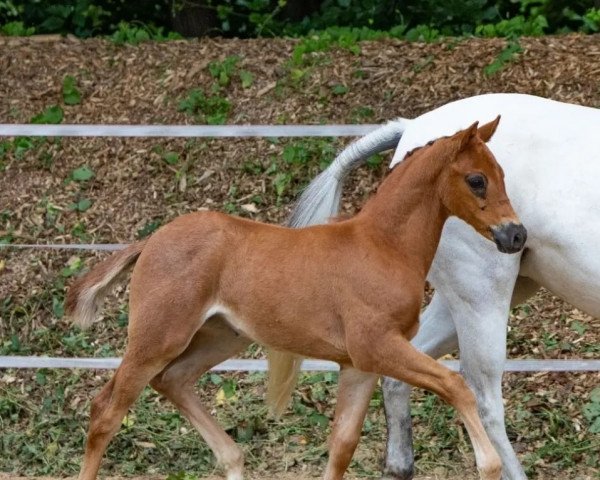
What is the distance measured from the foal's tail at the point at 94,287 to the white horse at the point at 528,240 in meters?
1.18

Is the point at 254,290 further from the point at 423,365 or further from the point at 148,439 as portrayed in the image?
the point at 148,439

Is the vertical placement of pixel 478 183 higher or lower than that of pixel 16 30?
higher

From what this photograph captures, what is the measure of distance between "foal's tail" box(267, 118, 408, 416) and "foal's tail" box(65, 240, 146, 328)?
0.74 meters

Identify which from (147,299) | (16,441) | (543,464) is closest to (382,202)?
(147,299)

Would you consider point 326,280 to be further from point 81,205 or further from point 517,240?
point 81,205

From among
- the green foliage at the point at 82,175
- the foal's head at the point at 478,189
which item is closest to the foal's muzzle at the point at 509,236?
the foal's head at the point at 478,189

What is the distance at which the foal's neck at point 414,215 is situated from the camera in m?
4.36

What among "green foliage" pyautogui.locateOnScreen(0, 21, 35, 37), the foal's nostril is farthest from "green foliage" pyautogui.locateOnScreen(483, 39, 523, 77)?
the foal's nostril

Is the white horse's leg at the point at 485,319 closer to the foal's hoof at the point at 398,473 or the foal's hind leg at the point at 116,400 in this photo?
the foal's hoof at the point at 398,473

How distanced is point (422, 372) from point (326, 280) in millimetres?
485

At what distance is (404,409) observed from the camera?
525 cm

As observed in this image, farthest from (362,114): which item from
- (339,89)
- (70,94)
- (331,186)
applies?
(331,186)

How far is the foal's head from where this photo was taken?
4.14 meters

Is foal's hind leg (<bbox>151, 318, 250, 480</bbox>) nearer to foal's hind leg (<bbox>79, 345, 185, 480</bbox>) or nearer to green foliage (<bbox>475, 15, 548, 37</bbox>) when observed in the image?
foal's hind leg (<bbox>79, 345, 185, 480</bbox>)
